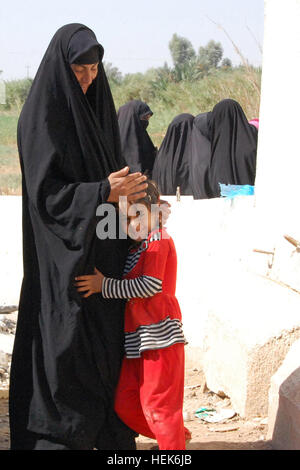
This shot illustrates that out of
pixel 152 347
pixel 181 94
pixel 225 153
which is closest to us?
pixel 152 347

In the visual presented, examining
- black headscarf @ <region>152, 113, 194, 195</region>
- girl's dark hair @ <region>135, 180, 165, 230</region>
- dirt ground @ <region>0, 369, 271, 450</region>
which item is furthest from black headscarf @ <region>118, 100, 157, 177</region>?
girl's dark hair @ <region>135, 180, 165, 230</region>

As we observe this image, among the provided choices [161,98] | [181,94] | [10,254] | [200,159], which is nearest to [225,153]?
Result: [200,159]

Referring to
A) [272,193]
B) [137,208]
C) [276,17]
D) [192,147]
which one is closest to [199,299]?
[272,193]

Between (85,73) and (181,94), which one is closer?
(85,73)

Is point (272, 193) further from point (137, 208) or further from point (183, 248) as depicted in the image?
point (137, 208)

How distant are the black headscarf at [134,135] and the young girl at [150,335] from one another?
575cm

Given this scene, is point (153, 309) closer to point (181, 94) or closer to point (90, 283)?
point (90, 283)

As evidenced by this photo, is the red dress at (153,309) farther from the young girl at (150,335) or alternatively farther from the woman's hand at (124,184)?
the woman's hand at (124,184)

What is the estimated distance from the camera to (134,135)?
8.33m

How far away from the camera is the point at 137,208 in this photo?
2479 mm

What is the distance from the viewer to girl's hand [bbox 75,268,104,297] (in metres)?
2.38

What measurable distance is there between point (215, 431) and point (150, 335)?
1082mm

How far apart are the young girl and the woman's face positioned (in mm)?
416

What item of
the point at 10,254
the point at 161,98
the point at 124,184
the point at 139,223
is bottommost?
the point at 10,254
